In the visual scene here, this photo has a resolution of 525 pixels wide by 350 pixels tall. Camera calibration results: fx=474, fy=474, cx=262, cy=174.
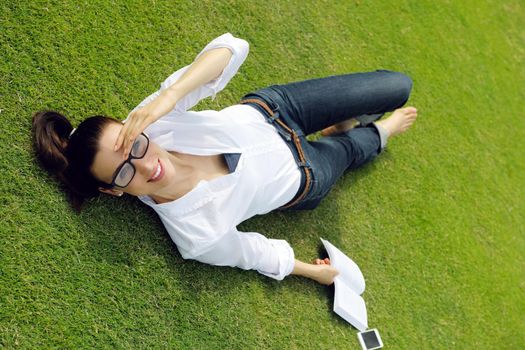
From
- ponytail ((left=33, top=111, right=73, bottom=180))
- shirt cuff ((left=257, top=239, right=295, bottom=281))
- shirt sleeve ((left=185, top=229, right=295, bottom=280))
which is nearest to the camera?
ponytail ((left=33, top=111, right=73, bottom=180))

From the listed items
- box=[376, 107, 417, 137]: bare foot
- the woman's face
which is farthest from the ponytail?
box=[376, 107, 417, 137]: bare foot

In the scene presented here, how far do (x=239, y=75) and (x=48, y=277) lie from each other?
1.78 m

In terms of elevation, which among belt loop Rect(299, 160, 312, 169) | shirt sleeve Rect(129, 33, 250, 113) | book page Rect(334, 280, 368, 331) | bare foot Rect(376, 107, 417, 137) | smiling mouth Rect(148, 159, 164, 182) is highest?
shirt sleeve Rect(129, 33, 250, 113)

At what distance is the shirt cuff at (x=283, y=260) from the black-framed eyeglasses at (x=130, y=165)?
1.02 metres

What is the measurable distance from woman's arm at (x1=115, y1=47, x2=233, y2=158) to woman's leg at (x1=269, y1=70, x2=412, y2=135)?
0.68 metres

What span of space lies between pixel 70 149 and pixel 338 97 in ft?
5.43

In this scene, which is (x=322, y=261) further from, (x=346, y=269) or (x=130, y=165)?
(x=130, y=165)

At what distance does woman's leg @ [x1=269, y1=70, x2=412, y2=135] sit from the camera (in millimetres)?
2953

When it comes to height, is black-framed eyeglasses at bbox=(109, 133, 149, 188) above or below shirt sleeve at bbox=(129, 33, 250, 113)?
below

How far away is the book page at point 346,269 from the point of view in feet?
10.3

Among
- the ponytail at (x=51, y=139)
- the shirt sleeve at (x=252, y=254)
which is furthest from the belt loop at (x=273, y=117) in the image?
the ponytail at (x=51, y=139)

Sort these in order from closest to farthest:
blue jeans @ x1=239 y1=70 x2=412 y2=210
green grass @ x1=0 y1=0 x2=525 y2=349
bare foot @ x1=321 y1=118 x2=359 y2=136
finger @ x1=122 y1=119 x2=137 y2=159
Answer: finger @ x1=122 y1=119 x2=137 y2=159 < green grass @ x1=0 y1=0 x2=525 y2=349 < blue jeans @ x1=239 y1=70 x2=412 y2=210 < bare foot @ x1=321 y1=118 x2=359 y2=136

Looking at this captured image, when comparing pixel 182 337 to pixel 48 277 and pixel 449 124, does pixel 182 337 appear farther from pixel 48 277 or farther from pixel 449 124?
pixel 449 124

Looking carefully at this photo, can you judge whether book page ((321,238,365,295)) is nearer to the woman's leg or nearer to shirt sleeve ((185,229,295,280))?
shirt sleeve ((185,229,295,280))
